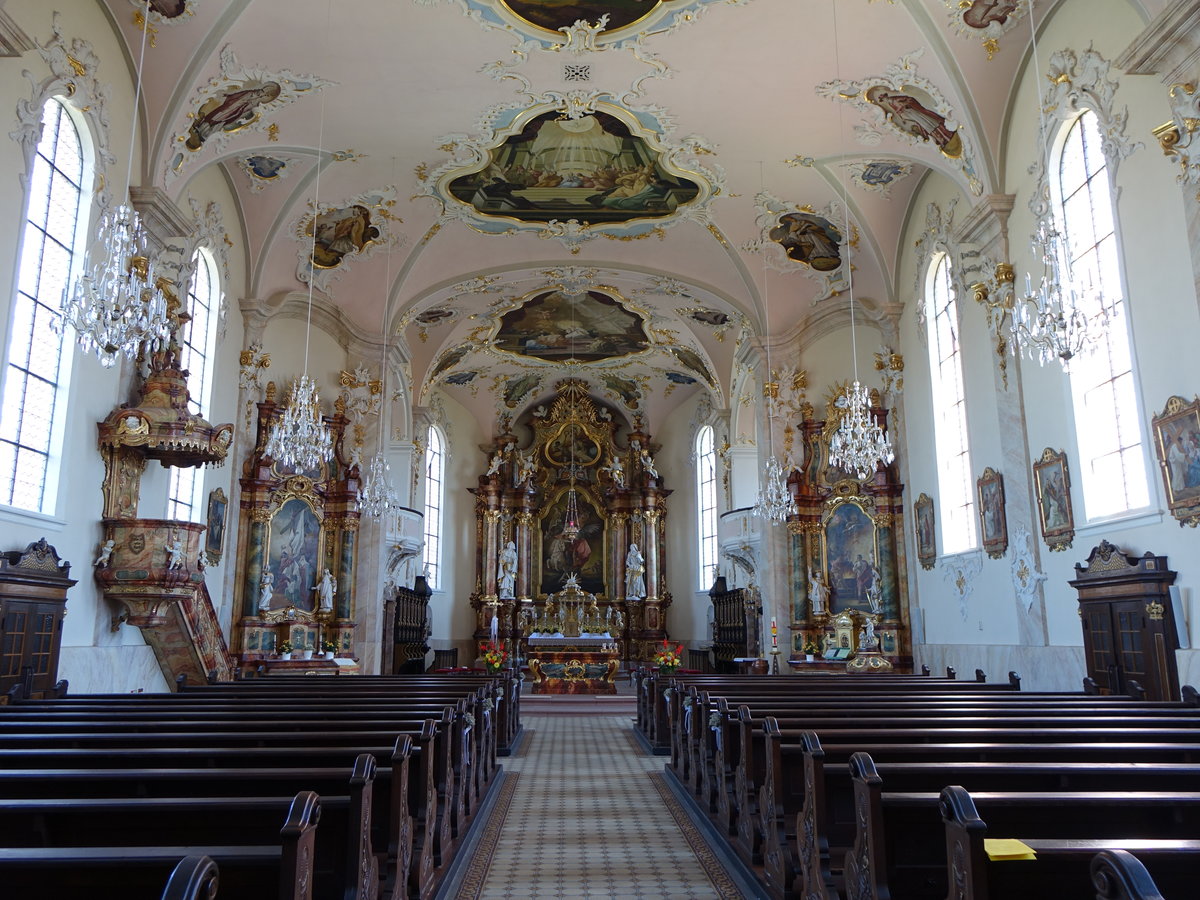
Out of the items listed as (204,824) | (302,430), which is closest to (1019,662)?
(302,430)

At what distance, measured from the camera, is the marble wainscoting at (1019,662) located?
37.8ft

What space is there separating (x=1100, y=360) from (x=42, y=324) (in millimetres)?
12734

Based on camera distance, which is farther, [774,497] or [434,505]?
[434,505]

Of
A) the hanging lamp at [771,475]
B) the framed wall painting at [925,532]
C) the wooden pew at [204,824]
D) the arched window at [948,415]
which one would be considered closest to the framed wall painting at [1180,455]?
the arched window at [948,415]

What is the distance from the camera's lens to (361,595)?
19.0 metres

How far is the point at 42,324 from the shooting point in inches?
421

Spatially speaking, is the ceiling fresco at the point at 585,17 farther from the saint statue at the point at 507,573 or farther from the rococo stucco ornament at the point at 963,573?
the saint statue at the point at 507,573

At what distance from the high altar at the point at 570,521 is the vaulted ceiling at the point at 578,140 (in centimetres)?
840

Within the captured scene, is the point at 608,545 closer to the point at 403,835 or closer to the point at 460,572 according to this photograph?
the point at 460,572

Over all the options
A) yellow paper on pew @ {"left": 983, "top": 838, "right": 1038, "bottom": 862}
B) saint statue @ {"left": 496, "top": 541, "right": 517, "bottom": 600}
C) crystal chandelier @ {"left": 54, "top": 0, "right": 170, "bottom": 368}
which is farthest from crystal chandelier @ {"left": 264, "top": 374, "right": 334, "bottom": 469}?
saint statue @ {"left": 496, "top": 541, "right": 517, "bottom": 600}

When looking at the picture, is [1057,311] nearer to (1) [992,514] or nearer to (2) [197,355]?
(1) [992,514]

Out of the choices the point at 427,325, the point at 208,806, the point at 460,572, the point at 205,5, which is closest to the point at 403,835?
the point at 208,806

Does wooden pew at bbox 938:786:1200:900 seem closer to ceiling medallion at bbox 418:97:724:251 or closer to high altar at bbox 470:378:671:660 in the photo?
ceiling medallion at bbox 418:97:724:251

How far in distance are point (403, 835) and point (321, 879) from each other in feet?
3.09
